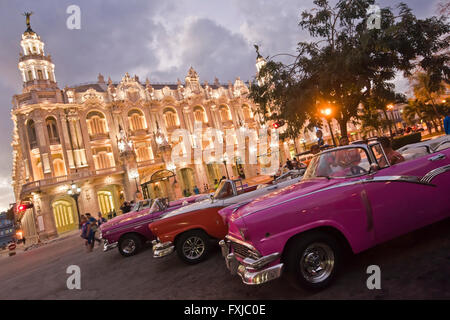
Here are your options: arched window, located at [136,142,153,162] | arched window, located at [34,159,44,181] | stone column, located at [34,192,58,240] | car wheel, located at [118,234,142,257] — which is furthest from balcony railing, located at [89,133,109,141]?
car wheel, located at [118,234,142,257]

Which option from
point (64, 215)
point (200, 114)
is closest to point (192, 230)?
point (64, 215)

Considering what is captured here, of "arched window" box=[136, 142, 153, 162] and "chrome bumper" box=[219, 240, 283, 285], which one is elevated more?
"arched window" box=[136, 142, 153, 162]

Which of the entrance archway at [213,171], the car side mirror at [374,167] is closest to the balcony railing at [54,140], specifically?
the entrance archway at [213,171]

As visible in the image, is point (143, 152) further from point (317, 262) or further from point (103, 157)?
point (317, 262)

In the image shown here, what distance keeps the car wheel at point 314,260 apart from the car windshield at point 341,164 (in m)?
0.98

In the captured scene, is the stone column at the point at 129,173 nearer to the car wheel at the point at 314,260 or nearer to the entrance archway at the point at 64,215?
the entrance archway at the point at 64,215

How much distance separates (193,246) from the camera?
575 centimetres

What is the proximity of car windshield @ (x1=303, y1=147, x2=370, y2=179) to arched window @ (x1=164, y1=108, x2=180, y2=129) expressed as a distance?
34659 mm

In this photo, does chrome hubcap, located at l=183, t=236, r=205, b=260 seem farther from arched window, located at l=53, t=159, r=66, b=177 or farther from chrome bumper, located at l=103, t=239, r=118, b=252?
arched window, located at l=53, t=159, r=66, b=177

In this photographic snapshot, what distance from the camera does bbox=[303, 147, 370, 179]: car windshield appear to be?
363cm

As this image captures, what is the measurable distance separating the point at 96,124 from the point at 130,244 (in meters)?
28.6
